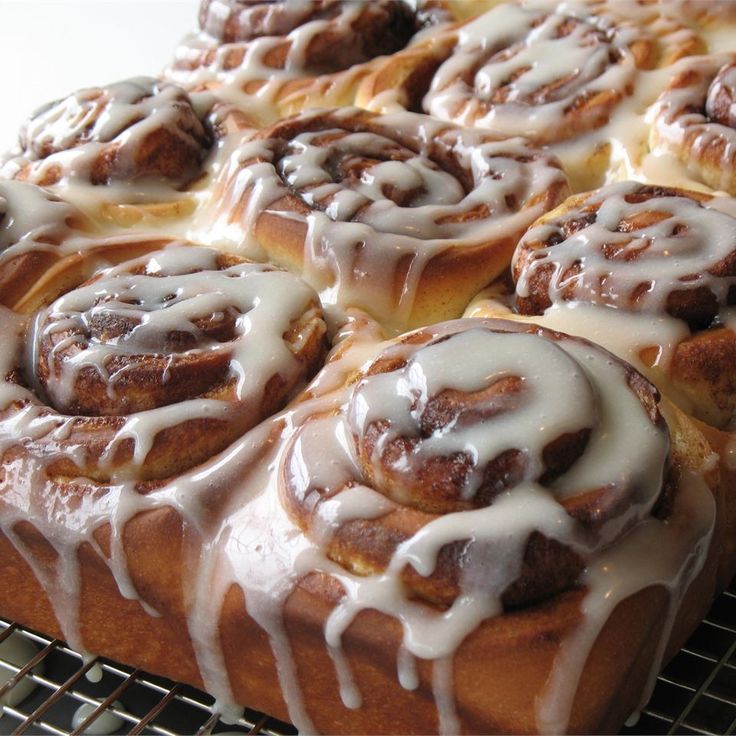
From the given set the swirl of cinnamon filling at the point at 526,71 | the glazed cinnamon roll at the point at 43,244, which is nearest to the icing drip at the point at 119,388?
the glazed cinnamon roll at the point at 43,244

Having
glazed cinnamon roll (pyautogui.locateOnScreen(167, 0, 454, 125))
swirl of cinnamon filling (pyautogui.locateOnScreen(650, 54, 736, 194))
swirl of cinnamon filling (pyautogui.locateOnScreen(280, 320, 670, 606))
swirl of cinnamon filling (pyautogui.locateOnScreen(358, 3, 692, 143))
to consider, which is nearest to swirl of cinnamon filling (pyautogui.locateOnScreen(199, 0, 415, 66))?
glazed cinnamon roll (pyautogui.locateOnScreen(167, 0, 454, 125))

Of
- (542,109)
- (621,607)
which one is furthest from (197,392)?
(542,109)

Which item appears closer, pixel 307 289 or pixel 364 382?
pixel 364 382

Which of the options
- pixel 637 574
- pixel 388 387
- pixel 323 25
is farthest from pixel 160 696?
pixel 323 25

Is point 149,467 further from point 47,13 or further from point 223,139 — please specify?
point 47,13

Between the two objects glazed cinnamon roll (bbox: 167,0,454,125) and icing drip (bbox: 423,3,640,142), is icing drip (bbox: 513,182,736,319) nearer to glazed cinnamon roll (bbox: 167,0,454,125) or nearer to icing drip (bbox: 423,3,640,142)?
icing drip (bbox: 423,3,640,142)

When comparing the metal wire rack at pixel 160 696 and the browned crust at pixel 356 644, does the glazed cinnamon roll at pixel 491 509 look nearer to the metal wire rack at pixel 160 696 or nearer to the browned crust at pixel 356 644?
the browned crust at pixel 356 644

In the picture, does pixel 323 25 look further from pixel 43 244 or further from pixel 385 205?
pixel 43 244
